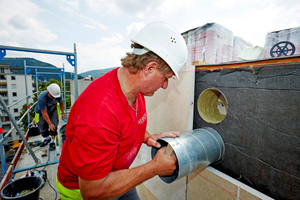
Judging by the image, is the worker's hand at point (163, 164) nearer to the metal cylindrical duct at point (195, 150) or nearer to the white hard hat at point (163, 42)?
the metal cylindrical duct at point (195, 150)

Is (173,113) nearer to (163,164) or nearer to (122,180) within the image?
(163,164)

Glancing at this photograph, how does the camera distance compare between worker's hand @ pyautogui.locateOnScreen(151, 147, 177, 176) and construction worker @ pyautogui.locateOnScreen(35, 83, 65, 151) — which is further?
construction worker @ pyautogui.locateOnScreen(35, 83, 65, 151)

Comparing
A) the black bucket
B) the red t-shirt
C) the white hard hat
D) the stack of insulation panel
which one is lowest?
the black bucket

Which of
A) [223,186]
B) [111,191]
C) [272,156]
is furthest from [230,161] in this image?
[111,191]

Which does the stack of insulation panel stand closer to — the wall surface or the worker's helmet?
the wall surface

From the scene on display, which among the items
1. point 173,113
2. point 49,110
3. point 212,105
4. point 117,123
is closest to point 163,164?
point 117,123

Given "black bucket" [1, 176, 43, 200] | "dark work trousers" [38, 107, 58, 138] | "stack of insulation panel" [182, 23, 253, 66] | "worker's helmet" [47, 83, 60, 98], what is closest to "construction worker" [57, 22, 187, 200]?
"stack of insulation panel" [182, 23, 253, 66]

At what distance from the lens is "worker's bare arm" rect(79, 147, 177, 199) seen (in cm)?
102

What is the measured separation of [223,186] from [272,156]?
→ 22.9 inches

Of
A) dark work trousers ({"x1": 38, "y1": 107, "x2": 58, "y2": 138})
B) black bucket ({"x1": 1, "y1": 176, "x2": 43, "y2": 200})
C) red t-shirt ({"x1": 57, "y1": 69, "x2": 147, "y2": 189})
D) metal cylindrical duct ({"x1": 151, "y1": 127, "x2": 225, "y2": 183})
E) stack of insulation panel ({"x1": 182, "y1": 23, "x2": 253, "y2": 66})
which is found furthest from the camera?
dark work trousers ({"x1": 38, "y1": 107, "x2": 58, "y2": 138})

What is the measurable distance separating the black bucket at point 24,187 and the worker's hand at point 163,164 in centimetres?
316

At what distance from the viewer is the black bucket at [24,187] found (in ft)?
9.81

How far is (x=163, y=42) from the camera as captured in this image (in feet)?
4.05

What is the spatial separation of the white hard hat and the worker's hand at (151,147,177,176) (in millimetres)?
721
